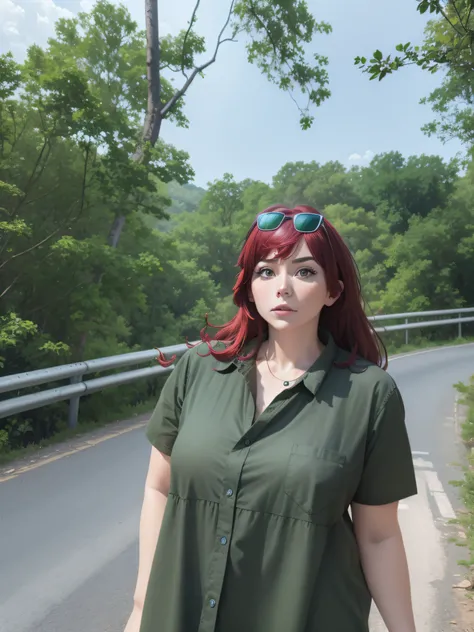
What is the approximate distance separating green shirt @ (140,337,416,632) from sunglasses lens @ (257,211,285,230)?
1.53 ft

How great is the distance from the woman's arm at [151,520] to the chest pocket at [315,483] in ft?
1.51

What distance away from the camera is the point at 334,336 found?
204 cm

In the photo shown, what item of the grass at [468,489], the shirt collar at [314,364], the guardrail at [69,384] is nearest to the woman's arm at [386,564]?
the shirt collar at [314,364]

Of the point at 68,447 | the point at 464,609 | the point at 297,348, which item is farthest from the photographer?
the point at 68,447

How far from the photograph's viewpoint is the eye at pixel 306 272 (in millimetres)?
1846

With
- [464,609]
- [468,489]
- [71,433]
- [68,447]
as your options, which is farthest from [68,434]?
[464,609]

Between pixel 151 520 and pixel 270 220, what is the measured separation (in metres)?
1.02

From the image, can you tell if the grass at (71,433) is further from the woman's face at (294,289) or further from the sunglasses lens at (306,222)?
the sunglasses lens at (306,222)

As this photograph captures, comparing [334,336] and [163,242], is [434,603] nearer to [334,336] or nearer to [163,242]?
[334,336]

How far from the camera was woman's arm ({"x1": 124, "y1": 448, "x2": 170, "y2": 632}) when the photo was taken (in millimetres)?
1879

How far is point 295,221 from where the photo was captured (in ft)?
6.05

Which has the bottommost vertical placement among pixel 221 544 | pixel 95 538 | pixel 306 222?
pixel 95 538

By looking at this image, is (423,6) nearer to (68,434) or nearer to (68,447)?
(68,447)

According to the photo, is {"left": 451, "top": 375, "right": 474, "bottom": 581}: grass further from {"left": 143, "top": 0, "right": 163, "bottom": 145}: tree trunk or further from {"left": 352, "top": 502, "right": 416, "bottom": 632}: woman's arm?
{"left": 143, "top": 0, "right": 163, "bottom": 145}: tree trunk
